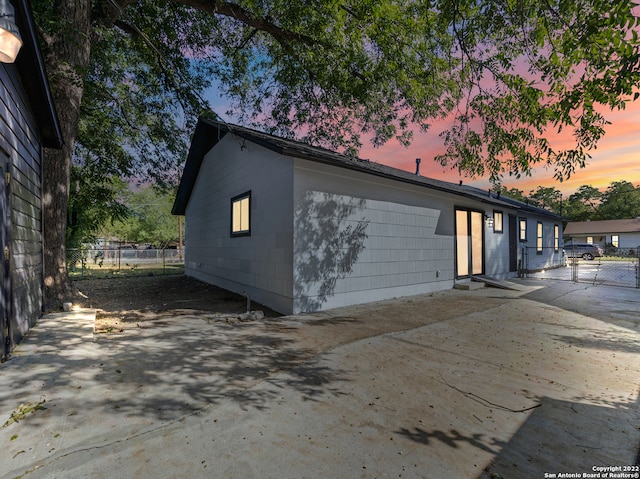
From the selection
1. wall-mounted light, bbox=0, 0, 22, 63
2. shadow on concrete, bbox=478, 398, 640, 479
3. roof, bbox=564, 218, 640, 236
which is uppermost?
roof, bbox=564, 218, 640, 236

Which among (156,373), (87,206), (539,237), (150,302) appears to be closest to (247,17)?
(150,302)

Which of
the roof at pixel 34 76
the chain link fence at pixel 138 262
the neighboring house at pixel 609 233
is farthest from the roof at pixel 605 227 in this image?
the roof at pixel 34 76

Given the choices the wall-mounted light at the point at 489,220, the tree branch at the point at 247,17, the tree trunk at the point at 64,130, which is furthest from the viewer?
the wall-mounted light at the point at 489,220

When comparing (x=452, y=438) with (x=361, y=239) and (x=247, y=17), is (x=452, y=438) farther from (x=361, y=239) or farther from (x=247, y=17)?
(x=247, y=17)

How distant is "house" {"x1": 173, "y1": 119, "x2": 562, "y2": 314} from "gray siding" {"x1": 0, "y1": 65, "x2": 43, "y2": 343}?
3940 mm

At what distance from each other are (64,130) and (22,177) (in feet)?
9.58

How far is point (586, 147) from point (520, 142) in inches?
45.6

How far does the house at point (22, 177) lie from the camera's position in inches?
140

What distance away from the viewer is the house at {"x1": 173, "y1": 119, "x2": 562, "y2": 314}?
22.7 feet

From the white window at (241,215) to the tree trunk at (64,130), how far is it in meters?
4.03

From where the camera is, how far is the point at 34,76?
427cm

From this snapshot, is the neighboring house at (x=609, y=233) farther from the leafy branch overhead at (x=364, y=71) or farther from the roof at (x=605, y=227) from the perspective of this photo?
the leafy branch overhead at (x=364, y=71)

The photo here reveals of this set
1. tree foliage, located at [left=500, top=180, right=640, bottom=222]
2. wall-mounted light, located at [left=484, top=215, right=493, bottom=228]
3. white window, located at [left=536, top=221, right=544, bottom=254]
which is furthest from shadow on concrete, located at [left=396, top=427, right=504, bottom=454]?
tree foliage, located at [left=500, top=180, right=640, bottom=222]

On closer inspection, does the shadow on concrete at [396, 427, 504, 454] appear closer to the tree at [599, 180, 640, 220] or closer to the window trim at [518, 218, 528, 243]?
the window trim at [518, 218, 528, 243]
